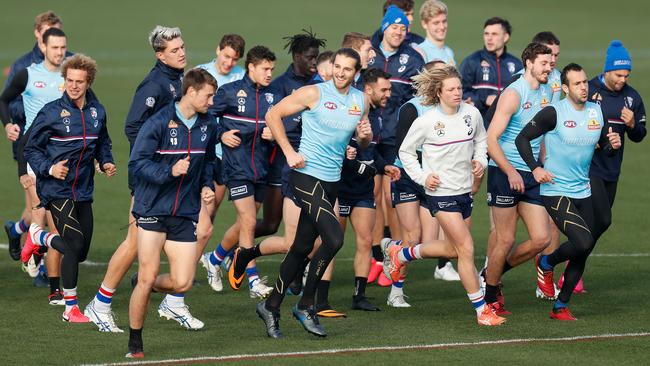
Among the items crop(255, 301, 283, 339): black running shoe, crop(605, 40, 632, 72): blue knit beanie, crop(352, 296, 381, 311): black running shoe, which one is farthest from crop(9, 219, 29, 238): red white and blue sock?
crop(605, 40, 632, 72): blue knit beanie

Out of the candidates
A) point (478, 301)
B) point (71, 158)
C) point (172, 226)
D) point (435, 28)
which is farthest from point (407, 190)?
point (435, 28)

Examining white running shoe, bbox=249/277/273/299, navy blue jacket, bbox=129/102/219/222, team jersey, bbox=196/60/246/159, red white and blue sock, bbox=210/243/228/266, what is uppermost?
team jersey, bbox=196/60/246/159

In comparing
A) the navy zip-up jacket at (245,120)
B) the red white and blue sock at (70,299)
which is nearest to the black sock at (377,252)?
the navy zip-up jacket at (245,120)

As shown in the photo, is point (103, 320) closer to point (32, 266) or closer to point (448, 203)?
point (32, 266)

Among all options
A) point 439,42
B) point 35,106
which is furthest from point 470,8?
point 35,106

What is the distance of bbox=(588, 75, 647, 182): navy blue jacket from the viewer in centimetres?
1400

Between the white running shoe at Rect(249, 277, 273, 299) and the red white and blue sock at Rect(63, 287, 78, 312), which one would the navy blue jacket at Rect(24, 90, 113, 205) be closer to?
the red white and blue sock at Rect(63, 287, 78, 312)

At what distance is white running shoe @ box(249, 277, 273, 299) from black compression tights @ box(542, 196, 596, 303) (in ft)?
10.3

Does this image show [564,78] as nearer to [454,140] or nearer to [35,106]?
[454,140]

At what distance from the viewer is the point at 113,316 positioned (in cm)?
1263

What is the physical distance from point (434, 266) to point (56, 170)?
5506 millimetres

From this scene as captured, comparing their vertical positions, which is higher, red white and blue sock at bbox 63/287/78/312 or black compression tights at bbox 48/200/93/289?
black compression tights at bbox 48/200/93/289

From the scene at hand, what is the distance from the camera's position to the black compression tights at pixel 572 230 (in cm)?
1255

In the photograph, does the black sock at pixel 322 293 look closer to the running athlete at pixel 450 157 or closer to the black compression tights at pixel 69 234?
the running athlete at pixel 450 157
